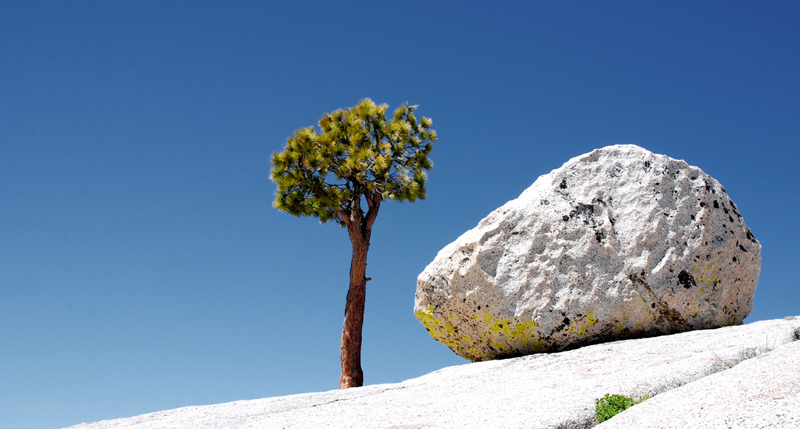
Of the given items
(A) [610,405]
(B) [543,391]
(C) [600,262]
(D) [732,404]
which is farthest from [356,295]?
(D) [732,404]

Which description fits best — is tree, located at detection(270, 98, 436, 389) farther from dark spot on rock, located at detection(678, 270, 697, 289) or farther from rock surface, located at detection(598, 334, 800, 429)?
rock surface, located at detection(598, 334, 800, 429)

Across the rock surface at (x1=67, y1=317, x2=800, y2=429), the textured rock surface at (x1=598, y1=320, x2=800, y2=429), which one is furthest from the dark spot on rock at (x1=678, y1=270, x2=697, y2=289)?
the textured rock surface at (x1=598, y1=320, x2=800, y2=429)

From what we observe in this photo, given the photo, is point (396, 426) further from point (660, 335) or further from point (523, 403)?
point (660, 335)

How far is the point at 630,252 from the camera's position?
11398 millimetres

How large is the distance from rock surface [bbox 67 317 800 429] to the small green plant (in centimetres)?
10

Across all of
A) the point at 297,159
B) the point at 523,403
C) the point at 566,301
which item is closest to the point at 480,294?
the point at 566,301

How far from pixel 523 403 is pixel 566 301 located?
16.8 feet

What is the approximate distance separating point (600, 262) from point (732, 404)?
6493mm

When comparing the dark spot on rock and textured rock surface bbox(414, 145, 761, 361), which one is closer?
textured rock surface bbox(414, 145, 761, 361)

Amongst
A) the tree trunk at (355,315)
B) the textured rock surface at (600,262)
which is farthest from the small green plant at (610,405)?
the tree trunk at (355,315)

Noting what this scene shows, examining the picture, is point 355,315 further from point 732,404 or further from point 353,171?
point 732,404

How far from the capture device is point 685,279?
450 inches

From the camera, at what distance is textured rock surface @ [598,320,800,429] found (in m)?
4.65

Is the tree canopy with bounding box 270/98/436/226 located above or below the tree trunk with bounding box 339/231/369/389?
above
